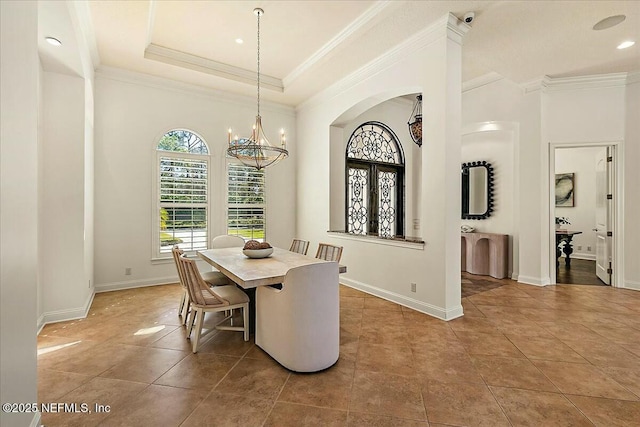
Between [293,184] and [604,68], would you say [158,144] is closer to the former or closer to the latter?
[293,184]

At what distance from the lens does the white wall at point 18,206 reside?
1.38 m

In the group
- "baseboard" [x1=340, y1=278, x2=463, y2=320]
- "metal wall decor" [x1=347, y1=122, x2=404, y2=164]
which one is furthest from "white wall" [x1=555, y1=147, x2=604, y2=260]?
"baseboard" [x1=340, y1=278, x2=463, y2=320]

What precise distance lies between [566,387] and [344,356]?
161cm

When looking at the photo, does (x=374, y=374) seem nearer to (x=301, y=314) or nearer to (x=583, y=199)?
(x=301, y=314)

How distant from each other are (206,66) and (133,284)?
363 centimetres

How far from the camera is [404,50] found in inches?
156

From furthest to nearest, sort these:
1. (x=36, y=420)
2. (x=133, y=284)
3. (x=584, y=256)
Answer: (x=584, y=256) → (x=133, y=284) → (x=36, y=420)

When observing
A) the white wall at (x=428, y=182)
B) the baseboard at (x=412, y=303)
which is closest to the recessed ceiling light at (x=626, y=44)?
the white wall at (x=428, y=182)

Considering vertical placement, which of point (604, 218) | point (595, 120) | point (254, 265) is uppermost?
point (595, 120)

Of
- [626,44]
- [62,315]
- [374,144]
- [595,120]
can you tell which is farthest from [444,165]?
Result: [62,315]

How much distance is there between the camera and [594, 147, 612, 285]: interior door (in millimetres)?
5102

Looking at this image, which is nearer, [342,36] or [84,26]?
[84,26]

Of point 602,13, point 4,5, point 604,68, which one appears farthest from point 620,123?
point 4,5

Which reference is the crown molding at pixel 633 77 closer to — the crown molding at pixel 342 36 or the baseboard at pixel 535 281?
the baseboard at pixel 535 281
